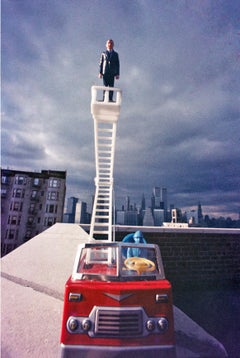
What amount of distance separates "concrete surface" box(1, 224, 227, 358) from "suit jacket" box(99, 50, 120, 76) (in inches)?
245

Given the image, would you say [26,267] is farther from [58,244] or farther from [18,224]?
[18,224]

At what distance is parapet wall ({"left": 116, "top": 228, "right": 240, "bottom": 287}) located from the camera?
8.87 metres

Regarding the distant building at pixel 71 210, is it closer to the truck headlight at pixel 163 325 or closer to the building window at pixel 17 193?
the building window at pixel 17 193

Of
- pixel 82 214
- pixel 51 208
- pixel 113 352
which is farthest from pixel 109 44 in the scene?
pixel 82 214

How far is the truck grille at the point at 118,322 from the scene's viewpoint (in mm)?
2562

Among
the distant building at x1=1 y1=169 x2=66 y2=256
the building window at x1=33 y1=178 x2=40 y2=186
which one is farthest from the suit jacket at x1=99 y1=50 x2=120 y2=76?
the building window at x1=33 y1=178 x2=40 y2=186

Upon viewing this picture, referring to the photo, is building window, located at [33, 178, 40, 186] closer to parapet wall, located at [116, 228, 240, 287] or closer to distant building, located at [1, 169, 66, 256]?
distant building, located at [1, 169, 66, 256]

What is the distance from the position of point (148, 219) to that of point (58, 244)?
374 feet

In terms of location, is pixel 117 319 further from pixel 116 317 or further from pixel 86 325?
pixel 86 325

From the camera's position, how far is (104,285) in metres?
2.77

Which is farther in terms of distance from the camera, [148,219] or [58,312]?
[148,219]

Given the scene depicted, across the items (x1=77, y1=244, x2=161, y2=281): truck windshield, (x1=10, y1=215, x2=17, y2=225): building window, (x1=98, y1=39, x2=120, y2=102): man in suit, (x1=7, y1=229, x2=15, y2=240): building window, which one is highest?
Result: (x1=98, y1=39, x2=120, y2=102): man in suit

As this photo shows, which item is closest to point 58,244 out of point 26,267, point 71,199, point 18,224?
point 26,267

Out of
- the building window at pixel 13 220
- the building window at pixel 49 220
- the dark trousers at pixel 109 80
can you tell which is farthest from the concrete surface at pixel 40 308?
the building window at pixel 13 220
